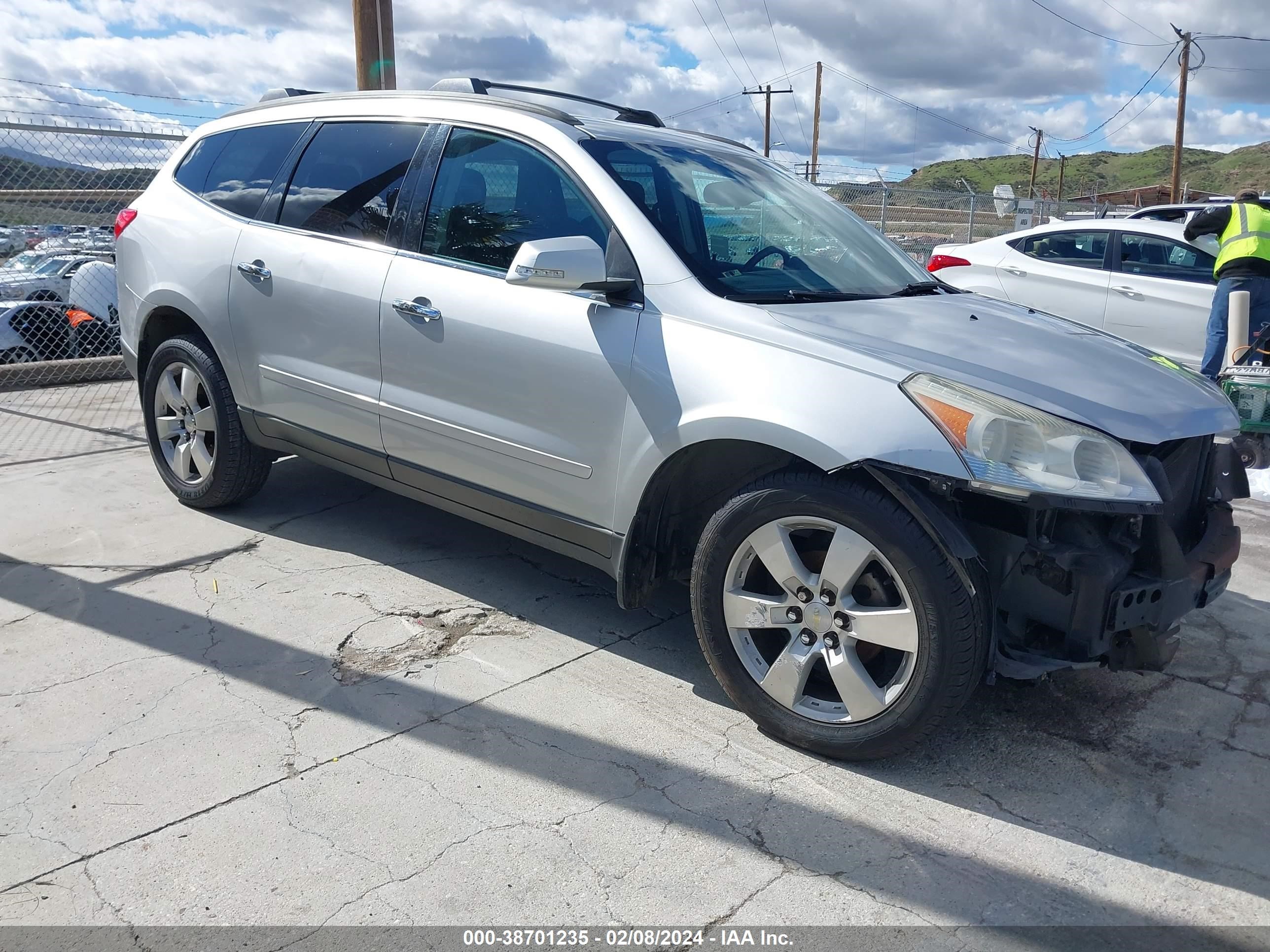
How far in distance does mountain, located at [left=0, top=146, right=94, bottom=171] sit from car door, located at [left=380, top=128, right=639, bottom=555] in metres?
4.83

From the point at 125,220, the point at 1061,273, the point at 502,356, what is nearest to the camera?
the point at 502,356

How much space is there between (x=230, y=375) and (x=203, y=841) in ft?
8.30

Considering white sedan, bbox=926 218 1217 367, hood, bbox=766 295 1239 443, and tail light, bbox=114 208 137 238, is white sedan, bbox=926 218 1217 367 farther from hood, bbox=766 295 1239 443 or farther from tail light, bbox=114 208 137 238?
tail light, bbox=114 208 137 238

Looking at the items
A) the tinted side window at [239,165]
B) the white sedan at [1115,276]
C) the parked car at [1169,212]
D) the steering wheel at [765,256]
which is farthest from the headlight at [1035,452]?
the parked car at [1169,212]

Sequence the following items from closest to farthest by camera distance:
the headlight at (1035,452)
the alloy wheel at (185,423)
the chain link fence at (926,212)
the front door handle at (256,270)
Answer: the headlight at (1035,452)
the front door handle at (256,270)
the alloy wheel at (185,423)
the chain link fence at (926,212)

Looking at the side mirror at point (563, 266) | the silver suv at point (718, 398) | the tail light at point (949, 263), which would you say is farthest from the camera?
the tail light at point (949, 263)

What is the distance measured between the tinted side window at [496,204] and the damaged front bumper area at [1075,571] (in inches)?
60.6

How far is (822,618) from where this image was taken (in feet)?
9.83

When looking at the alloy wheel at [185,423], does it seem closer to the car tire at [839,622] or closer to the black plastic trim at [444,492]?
the black plastic trim at [444,492]

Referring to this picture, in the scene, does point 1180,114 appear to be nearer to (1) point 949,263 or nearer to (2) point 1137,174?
(1) point 949,263

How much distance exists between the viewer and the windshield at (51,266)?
43.2ft

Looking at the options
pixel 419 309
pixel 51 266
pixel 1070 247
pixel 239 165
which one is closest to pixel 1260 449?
pixel 1070 247

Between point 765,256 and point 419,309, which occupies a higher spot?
point 765,256

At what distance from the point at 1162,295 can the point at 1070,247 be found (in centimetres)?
99
